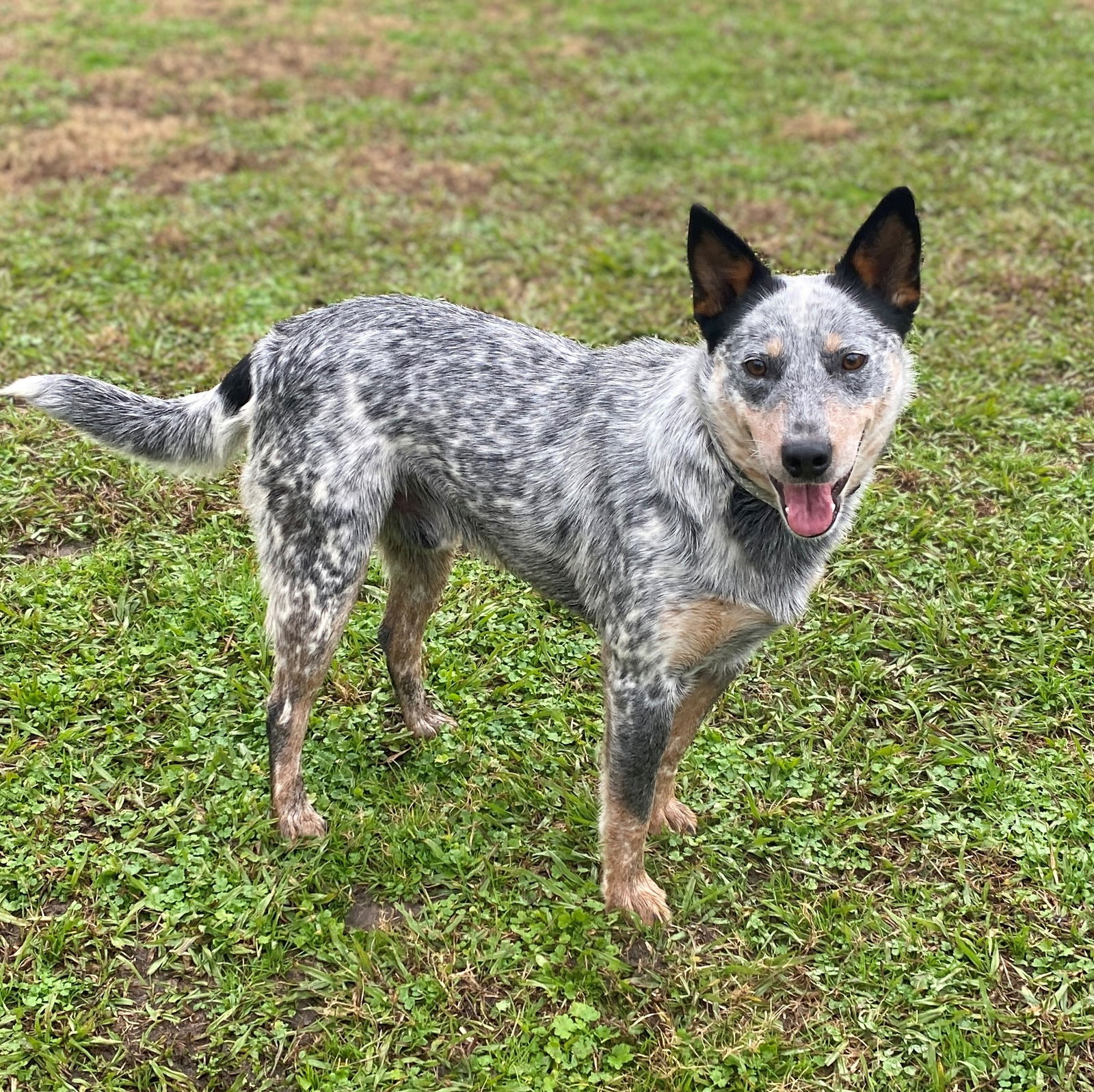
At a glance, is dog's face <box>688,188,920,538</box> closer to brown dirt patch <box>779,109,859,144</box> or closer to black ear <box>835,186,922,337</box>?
black ear <box>835,186,922,337</box>

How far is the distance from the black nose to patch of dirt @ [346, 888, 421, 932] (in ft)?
6.53

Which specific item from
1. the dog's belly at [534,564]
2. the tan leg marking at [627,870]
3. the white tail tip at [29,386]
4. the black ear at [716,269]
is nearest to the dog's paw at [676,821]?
the tan leg marking at [627,870]

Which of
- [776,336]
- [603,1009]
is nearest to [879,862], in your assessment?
[603,1009]

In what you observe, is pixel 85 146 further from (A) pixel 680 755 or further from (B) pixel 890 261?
(B) pixel 890 261

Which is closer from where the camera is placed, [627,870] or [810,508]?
[810,508]

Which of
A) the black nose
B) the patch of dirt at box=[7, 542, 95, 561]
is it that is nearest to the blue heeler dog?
the black nose

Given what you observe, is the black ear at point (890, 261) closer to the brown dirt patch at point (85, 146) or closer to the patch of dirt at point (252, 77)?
the brown dirt patch at point (85, 146)

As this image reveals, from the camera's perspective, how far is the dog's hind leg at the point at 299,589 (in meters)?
3.59

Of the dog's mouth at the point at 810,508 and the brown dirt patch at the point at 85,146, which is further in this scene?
the brown dirt patch at the point at 85,146

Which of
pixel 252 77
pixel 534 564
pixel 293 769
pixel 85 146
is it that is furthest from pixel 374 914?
pixel 252 77

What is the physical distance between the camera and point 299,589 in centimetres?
365

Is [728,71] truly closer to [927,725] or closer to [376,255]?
[376,255]

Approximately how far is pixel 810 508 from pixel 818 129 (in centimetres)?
823

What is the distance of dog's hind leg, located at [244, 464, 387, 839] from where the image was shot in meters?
3.59
